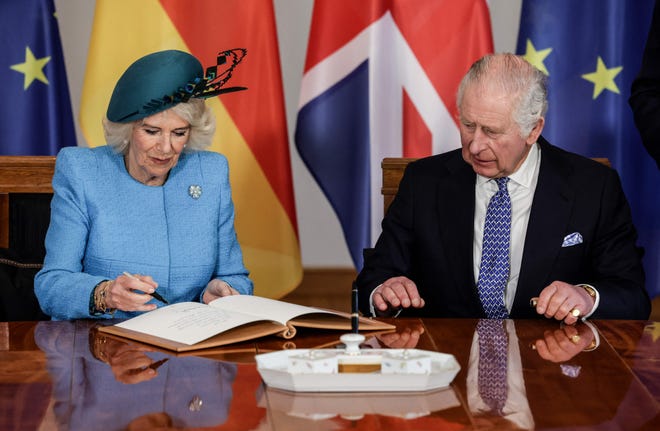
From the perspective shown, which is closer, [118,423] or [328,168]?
[118,423]

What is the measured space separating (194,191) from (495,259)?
0.88 metres

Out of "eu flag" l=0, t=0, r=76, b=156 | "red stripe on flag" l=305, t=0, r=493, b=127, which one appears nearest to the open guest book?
"red stripe on flag" l=305, t=0, r=493, b=127

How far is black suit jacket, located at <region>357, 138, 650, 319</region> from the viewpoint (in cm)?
280

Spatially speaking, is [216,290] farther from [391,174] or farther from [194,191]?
[391,174]

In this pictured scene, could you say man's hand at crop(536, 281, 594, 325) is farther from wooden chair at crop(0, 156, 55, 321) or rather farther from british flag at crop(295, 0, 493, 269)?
british flag at crop(295, 0, 493, 269)

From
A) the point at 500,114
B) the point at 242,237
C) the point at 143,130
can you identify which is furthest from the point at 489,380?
the point at 242,237

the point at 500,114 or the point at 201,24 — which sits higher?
the point at 201,24

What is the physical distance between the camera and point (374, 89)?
414cm

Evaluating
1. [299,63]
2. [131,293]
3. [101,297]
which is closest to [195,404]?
[131,293]

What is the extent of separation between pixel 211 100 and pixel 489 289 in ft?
5.59

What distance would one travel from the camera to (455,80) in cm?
408

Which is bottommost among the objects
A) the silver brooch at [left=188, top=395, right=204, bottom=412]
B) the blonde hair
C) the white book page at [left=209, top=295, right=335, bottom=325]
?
the silver brooch at [left=188, top=395, right=204, bottom=412]

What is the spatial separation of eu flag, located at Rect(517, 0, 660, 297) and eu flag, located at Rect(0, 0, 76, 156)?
6.34 feet

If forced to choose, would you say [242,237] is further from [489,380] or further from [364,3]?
[489,380]
